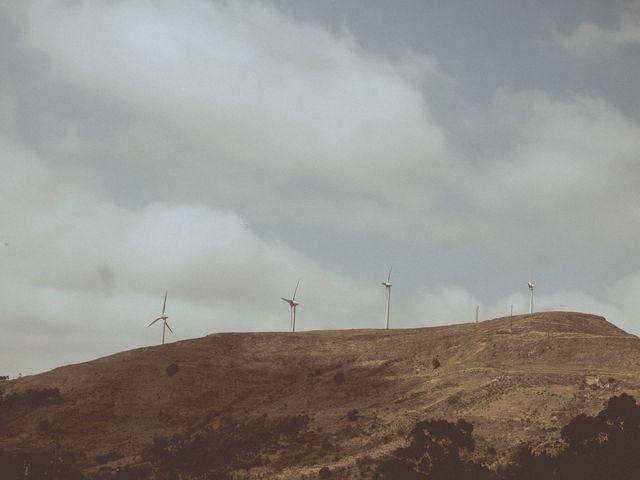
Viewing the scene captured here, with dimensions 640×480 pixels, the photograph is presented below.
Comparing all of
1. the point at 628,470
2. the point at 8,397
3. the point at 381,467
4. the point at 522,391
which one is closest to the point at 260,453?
the point at 381,467

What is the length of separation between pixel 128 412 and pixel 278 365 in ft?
79.4

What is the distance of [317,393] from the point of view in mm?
91062

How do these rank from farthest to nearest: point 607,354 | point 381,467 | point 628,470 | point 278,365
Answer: point 278,365 < point 607,354 < point 381,467 < point 628,470

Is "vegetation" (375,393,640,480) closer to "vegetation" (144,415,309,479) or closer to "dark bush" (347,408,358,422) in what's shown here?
"dark bush" (347,408,358,422)

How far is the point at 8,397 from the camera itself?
10150cm

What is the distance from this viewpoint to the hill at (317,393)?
6894cm

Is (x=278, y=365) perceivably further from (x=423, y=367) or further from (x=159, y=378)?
(x=423, y=367)

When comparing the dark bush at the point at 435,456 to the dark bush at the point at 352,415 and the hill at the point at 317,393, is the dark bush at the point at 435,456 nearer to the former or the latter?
the hill at the point at 317,393

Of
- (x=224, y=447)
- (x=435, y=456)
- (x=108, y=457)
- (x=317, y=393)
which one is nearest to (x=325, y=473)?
(x=435, y=456)

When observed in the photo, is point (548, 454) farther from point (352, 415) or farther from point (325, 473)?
point (352, 415)

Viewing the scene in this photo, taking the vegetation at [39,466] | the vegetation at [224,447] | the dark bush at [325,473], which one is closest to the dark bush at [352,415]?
the vegetation at [224,447]

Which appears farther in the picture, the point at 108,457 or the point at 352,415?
the point at 108,457

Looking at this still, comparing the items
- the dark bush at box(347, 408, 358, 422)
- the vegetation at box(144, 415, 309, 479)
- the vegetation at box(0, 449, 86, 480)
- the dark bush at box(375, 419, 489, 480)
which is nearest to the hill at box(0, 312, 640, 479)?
the dark bush at box(347, 408, 358, 422)

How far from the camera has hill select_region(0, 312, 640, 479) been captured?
2714 inches
